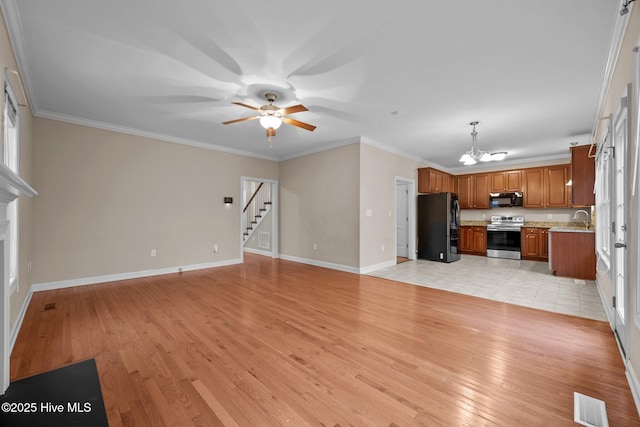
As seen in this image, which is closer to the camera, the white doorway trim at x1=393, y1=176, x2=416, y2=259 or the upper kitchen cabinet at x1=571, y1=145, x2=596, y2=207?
the upper kitchen cabinet at x1=571, y1=145, x2=596, y2=207

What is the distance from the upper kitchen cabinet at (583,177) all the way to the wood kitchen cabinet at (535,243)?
9.81 ft

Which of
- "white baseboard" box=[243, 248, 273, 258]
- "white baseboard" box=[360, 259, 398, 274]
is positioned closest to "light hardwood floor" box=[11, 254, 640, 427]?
"white baseboard" box=[360, 259, 398, 274]

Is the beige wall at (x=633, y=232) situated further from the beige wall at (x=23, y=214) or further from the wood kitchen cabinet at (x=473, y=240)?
the wood kitchen cabinet at (x=473, y=240)

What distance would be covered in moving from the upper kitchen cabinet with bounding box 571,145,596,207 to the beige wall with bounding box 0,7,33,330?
22.8 feet

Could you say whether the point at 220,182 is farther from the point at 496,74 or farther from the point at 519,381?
the point at 519,381

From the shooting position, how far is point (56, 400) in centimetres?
174

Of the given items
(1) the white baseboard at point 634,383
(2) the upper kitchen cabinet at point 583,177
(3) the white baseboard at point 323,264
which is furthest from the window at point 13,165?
(2) the upper kitchen cabinet at point 583,177

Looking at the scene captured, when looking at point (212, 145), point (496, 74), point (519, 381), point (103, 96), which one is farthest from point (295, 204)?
point (519, 381)

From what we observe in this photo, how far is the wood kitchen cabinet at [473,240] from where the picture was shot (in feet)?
25.0

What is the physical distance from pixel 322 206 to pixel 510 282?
384 cm

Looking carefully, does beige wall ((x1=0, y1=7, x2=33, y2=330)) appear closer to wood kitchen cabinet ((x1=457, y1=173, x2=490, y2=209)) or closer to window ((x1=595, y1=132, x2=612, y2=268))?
window ((x1=595, y1=132, x2=612, y2=268))

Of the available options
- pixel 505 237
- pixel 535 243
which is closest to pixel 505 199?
pixel 505 237

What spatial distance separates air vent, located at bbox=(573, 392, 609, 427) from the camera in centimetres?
153

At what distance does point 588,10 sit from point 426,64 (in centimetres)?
120
